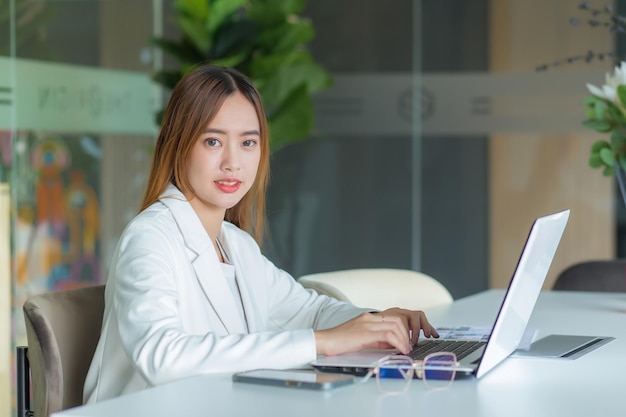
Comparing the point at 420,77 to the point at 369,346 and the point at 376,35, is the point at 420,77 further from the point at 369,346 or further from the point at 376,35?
the point at 369,346

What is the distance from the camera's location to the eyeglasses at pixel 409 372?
5.30 feet

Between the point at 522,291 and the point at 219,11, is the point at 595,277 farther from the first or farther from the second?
the point at 219,11

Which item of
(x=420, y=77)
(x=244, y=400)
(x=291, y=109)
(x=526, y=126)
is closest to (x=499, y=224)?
(x=526, y=126)

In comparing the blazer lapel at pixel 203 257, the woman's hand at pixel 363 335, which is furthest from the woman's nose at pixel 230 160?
the woman's hand at pixel 363 335

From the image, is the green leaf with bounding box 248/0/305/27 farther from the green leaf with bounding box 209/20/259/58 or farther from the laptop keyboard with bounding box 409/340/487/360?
the laptop keyboard with bounding box 409/340/487/360

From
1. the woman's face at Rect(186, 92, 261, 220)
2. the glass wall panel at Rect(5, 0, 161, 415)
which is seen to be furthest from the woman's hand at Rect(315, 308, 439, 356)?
the glass wall panel at Rect(5, 0, 161, 415)

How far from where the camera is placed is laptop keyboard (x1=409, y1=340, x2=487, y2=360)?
186cm

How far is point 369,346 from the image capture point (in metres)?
1.88

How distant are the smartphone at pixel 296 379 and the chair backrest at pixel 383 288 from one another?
3.77 feet

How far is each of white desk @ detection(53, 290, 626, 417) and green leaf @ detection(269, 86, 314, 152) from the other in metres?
3.28

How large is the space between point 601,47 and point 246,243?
3397 millimetres

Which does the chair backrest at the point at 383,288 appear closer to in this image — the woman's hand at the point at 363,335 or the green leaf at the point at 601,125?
the green leaf at the point at 601,125

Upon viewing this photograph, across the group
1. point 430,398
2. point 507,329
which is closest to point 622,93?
point 507,329

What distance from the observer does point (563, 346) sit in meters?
2.09
